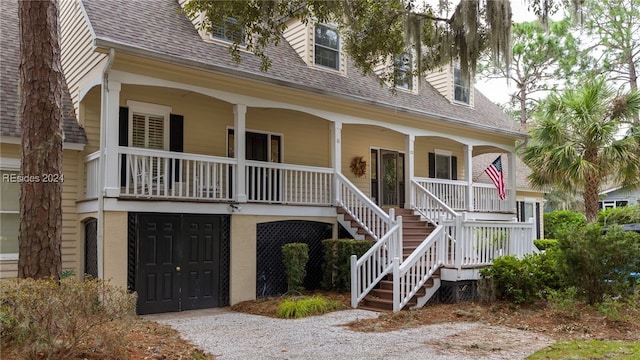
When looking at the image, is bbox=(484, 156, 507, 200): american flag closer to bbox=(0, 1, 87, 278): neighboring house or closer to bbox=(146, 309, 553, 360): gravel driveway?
bbox=(146, 309, 553, 360): gravel driveway

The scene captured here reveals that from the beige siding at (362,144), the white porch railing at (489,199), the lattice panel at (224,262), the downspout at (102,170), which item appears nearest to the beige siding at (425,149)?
the beige siding at (362,144)

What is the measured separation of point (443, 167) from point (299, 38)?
7.13 metres

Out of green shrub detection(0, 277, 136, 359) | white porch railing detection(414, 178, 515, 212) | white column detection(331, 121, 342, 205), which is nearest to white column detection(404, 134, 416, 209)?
white porch railing detection(414, 178, 515, 212)

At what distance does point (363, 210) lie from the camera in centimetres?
1358

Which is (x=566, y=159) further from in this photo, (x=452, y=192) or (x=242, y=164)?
(x=242, y=164)

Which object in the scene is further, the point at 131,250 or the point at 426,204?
the point at 426,204

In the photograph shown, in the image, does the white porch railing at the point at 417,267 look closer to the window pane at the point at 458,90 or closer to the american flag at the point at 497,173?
the american flag at the point at 497,173

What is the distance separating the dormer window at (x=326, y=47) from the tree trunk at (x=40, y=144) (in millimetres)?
8731

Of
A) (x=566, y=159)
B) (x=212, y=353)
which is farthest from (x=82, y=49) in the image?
(x=566, y=159)

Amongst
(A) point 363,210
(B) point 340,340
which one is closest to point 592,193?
(A) point 363,210

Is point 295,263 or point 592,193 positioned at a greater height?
point 592,193

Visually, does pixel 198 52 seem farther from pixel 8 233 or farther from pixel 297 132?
pixel 8 233

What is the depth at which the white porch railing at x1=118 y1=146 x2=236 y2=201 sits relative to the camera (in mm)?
10336

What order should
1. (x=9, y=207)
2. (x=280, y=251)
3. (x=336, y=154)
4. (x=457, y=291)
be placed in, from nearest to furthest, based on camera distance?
(x=9, y=207) → (x=457, y=291) → (x=280, y=251) → (x=336, y=154)
